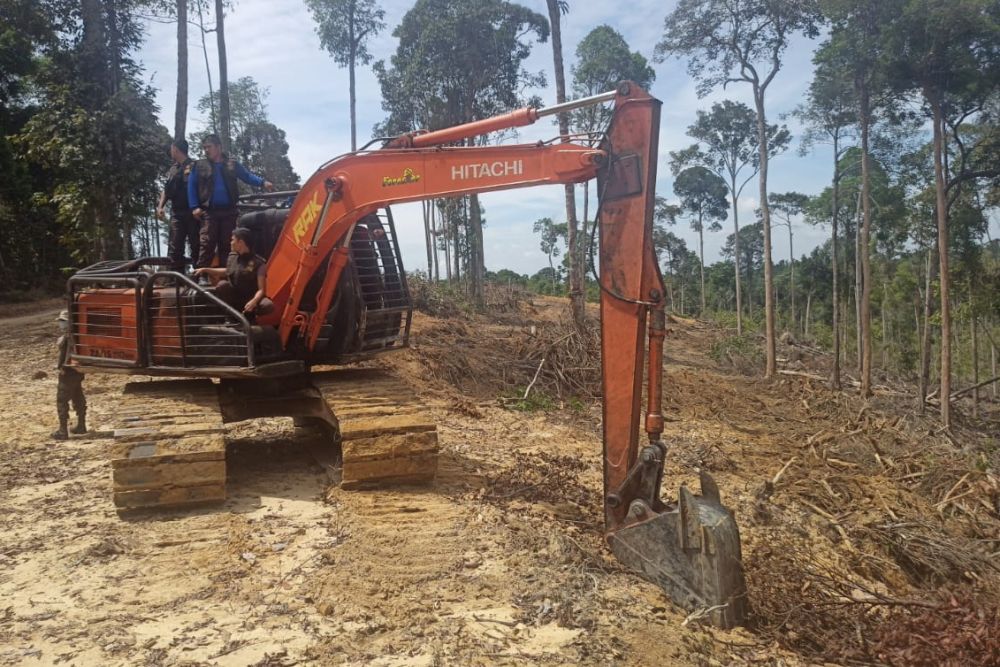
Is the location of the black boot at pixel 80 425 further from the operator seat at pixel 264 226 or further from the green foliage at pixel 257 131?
the green foliage at pixel 257 131

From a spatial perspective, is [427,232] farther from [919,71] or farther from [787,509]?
[787,509]

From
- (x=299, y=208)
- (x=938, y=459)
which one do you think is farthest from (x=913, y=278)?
(x=299, y=208)

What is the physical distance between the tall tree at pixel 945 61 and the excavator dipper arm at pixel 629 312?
11603 mm

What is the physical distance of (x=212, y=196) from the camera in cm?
676

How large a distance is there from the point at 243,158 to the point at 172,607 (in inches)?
977

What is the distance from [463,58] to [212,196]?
51.8ft

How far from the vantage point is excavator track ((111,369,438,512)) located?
515 cm

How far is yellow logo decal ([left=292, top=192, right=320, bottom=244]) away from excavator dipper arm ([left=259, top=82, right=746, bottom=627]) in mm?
731

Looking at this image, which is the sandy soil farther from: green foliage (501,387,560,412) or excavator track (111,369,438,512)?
green foliage (501,387,560,412)

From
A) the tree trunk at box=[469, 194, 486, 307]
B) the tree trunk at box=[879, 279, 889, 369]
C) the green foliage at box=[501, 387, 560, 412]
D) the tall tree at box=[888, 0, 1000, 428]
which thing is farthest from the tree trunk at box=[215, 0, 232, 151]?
the tree trunk at box=[879, 279, 889, 369]

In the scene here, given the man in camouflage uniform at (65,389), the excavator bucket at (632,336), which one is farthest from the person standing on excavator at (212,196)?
the excavator bucket at (632,336)

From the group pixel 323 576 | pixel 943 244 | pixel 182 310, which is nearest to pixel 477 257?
pixel 943 244

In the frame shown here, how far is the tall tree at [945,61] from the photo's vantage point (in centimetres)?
1341

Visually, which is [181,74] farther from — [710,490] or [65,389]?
[710,490]
